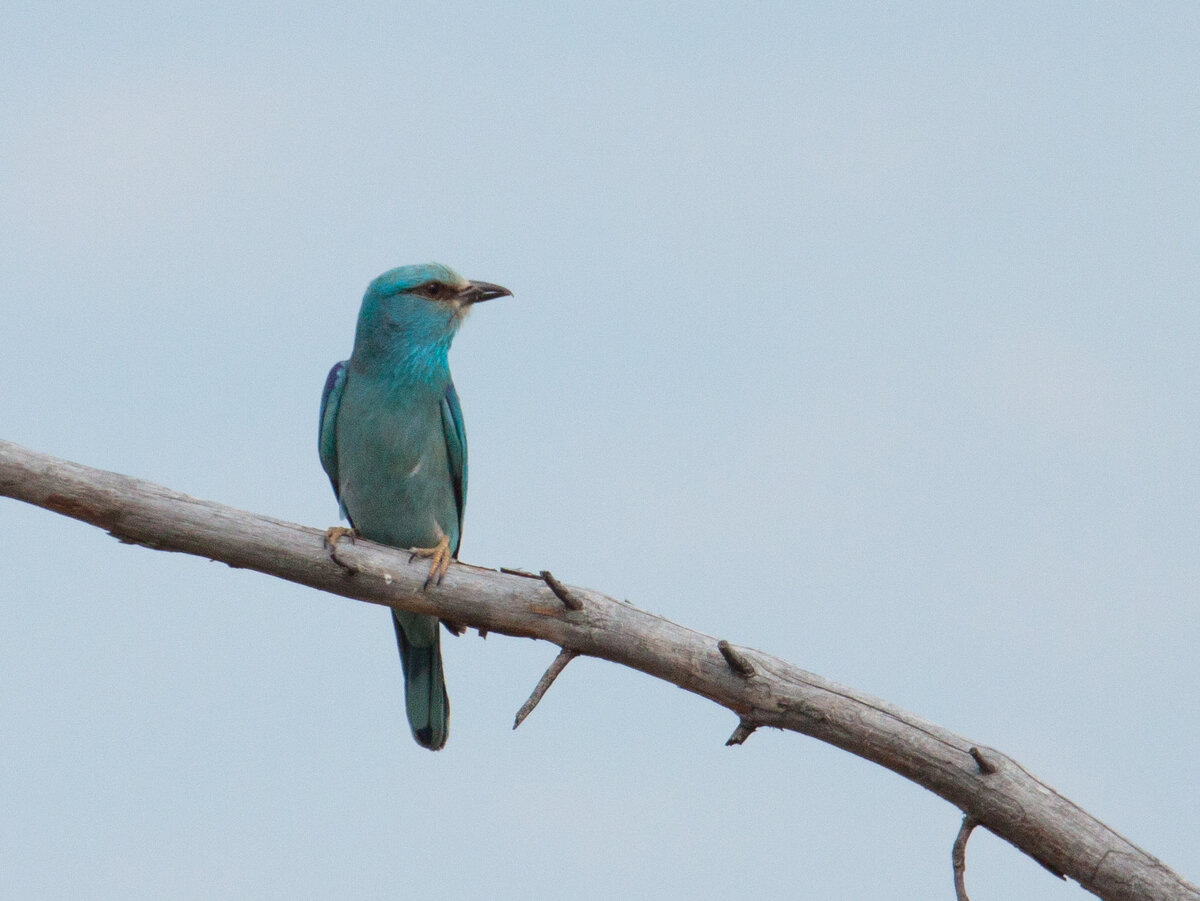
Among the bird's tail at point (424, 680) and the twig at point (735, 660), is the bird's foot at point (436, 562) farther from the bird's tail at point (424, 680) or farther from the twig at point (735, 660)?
the bird's tail at point (424, 680)

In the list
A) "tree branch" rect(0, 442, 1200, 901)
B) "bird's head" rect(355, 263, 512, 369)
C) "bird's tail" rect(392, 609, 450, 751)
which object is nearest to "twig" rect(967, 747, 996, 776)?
"tree branch" rect(0, 442, 1200, 901)

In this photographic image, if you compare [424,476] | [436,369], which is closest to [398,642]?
[424,476]

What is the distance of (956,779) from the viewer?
568 cm

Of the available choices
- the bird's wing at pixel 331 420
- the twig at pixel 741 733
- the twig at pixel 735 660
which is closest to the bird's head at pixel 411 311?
the bird's wing at pixel 331 420

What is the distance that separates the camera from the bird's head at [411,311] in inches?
309

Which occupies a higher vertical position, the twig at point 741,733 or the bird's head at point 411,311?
the bird's head at point 411,311

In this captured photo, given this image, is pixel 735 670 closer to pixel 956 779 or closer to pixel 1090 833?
A: pixel 956 779

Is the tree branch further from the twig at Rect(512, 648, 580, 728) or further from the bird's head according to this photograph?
the bird's head

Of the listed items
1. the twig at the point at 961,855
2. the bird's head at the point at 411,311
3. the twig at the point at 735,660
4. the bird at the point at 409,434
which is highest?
the bird's head at the point at 411,311

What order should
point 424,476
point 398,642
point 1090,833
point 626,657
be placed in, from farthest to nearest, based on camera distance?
1. point 398,642
2. point 424,476
3. point 626,657
4. point 1090,833

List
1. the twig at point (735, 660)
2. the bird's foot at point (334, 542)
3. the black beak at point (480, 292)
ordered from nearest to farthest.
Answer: the twig at point (735, 660) < the bird's foot at point (334, 542) < the black beak at point (480, 292)

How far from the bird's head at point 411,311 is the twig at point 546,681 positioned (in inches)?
99.3

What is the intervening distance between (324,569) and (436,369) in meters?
1.93

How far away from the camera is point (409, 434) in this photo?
769 cm
